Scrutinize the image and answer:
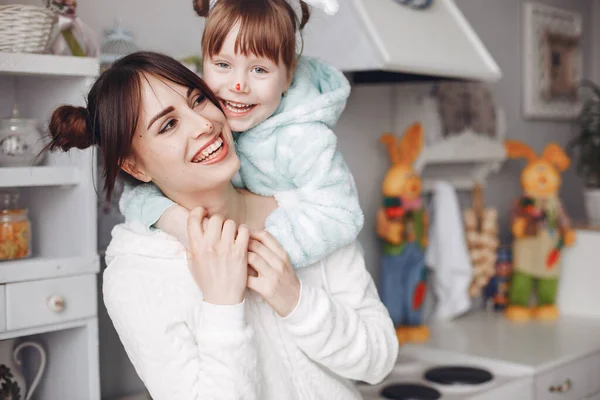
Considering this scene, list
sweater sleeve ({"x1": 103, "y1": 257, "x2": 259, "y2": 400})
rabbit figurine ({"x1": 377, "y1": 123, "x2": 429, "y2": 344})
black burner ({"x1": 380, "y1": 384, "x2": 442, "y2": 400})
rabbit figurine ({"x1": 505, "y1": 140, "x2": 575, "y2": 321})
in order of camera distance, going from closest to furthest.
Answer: sweater sleeve ({"x1": 103, "y1": 257, "x2": 259, "y2": 400}) < black burner ({"x1": 380, "y1": 384, "x2": 442, "y2": 400}) < rabbit figurine ({"x1": 377, "y1": 123, "x2": 429, "y2": 344}) < rabbit figurine ({"x1": 505, "y1": 140, "x2": 575, "y2": 321})

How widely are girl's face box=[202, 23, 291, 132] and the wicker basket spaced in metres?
0.40

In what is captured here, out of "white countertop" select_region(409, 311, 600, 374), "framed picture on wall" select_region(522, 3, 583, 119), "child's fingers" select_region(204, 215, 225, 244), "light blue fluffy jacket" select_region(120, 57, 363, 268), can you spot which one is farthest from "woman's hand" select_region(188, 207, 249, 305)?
"framed picture on wall" select_region(522, 3, 583, 119)

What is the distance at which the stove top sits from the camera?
2.00 m

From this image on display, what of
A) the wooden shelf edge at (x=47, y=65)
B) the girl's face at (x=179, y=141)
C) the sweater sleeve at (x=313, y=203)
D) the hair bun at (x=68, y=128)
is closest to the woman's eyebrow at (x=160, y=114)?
the girl's face at (x=179, y=141)

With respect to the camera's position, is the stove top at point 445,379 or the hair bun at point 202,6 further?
the stove top at point 445,379

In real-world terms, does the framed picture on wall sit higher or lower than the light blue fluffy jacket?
higher

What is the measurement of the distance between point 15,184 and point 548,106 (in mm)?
2593

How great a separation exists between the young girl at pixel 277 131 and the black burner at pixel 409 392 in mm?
871

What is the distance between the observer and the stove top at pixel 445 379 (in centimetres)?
200

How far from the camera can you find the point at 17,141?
1.50 m

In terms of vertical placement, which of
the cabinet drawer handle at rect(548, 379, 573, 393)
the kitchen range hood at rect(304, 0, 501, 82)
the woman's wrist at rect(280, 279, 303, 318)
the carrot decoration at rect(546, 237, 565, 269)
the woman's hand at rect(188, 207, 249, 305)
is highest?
the kitchen range hood at rect(304, 0, 501, 82)

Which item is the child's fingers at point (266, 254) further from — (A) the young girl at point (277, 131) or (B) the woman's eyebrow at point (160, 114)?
(B) the woman's eyebrow at point (160, 114)

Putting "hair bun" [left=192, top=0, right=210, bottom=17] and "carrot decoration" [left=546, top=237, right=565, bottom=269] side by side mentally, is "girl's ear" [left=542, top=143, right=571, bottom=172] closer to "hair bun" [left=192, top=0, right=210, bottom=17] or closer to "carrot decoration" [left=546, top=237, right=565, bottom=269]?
"carrot decoration" [left=546, top=237, right=565, bottom=269]

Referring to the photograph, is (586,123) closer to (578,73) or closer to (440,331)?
(578,73)
